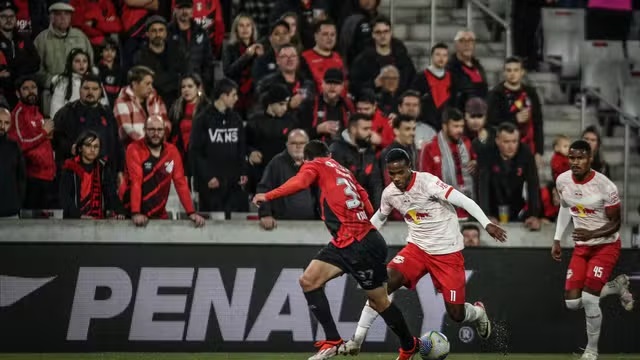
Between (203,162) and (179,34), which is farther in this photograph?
(179,34)

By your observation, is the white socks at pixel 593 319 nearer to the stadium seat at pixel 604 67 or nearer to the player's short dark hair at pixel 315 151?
the player's short dark hair at pixel 315 151

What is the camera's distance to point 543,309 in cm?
1530

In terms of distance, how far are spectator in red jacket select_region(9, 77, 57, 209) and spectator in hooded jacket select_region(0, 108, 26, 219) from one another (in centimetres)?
50

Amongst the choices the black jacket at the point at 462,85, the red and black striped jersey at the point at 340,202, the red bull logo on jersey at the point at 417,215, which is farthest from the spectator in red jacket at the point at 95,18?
the red bull logo on jersey at the point at 417,215

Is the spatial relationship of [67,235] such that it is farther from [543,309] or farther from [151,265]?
[543,309]

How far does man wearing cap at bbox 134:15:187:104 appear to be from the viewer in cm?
1730

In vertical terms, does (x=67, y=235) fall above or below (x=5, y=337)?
above

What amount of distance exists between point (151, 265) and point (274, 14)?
520cm

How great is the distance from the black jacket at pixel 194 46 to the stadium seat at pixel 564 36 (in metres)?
5.71

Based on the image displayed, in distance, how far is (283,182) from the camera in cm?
1541

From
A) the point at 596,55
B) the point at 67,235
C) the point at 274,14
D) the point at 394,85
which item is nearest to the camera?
the point at 67,235

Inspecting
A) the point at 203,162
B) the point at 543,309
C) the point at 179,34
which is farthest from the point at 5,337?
the point at 543,309

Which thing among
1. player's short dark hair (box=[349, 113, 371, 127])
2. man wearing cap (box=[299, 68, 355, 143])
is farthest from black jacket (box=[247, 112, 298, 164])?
player's short dark hair (box=[349, 113, 371, 127])

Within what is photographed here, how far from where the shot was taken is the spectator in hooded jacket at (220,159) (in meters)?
15.9
